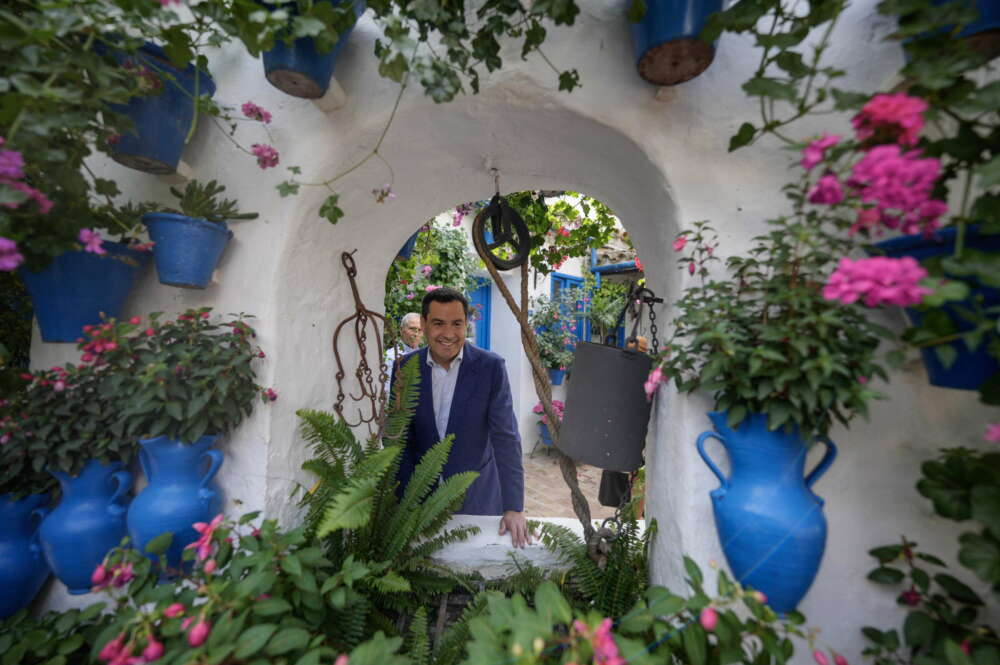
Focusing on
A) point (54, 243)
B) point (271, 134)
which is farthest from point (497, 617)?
point (271, 134)

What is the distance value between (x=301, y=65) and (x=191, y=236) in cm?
62

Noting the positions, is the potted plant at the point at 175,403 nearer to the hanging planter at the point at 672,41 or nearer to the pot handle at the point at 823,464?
the hanging planter at the point at 672,41

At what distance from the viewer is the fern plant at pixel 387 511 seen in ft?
4.12

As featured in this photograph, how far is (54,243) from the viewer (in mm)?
1028

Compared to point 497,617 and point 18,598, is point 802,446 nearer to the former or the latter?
point 497,617

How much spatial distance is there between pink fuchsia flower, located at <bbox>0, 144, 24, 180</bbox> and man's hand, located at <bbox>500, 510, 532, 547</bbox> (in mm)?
1853

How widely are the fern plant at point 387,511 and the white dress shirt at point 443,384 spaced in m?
0.69

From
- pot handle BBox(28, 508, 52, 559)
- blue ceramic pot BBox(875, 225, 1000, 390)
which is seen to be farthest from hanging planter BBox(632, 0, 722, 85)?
pot handle BBox(28, 508, 52, 559)

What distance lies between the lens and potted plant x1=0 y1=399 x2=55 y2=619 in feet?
3.95

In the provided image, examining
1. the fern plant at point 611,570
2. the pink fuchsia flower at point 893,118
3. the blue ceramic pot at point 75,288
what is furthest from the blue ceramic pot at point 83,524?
the pink fuchsia flower at point 893,118

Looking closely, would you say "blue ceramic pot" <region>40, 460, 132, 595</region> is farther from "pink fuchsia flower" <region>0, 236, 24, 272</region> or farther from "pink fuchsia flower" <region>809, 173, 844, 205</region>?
"pink fuchsia flower" <region>809, 173, 844, 205</region>

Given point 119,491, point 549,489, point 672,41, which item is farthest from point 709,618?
point 549,489

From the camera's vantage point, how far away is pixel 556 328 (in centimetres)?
616

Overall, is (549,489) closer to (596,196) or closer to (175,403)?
(596,196)
